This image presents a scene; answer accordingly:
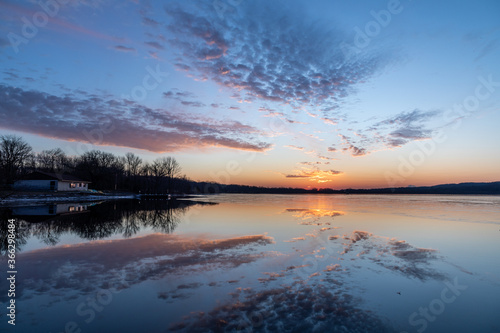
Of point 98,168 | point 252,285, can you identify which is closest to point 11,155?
point 98,168

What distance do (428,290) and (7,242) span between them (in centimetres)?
1822

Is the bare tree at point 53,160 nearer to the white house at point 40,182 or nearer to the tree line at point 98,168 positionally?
the tree line at point 98,168

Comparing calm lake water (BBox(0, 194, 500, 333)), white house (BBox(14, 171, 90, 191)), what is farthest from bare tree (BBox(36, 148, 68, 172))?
calm lake water (BBox(0, 194, 500, 333))

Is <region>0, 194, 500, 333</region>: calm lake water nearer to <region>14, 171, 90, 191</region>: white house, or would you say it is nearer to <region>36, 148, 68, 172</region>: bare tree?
<region>14, 171, 90, 191</region>: white house

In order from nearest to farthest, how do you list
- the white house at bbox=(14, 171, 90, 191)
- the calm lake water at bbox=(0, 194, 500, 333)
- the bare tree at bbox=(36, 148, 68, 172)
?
the calm lake water at bbox=(0, 194, 500, 333) < the white house at bbox=(14, 171, 90, 191) < the bare tree at bbox=(36, 148, 68, 172)

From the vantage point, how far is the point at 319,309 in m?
6.39

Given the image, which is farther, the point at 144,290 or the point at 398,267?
the point at 398,267

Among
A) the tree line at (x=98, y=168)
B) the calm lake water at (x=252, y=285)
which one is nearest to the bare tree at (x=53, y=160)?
the tree line at (x=98, y=168)

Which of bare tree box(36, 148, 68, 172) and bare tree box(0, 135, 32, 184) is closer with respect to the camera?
bare tree box(0, 135, 32, 184)

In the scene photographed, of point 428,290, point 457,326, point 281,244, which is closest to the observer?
point 457,326

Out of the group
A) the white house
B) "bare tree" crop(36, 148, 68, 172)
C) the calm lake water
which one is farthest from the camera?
"bare tree" crop(36, 148, 68, 172)

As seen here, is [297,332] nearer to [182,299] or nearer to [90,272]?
[182,299]

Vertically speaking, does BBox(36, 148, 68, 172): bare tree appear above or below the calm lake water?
above

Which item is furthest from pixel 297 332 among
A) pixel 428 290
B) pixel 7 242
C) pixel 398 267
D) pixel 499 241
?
pixel 499 241
